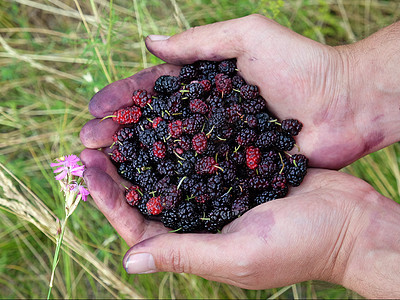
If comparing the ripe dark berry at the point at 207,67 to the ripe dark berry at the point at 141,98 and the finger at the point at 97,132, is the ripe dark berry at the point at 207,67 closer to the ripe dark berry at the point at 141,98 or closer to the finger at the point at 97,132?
the ripe dark berry at the point at 141,98

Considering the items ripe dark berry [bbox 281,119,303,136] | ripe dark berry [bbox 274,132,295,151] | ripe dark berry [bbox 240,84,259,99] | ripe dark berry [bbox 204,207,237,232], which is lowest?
ripe dark berry [bbox 204,207,237,232]

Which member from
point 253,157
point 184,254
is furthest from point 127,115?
point 184,254

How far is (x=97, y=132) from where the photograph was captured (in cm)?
266

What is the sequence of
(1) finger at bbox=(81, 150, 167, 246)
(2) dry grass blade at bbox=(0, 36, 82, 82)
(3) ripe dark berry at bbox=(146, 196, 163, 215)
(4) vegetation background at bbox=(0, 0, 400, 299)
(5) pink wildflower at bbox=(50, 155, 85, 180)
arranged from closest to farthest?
(5) pink wildflower at bbox=(50, 155, 85, 180) < (1) finger at bbox=(81, 150, 167, 246) < (3) ripe dark berry at bbox=(146, 196, 163, 215) < (4) vegetation background at bbox=(0, 0, 400, 299) < (2) dry grass blade at bbox=(0, 36, 82, 82)

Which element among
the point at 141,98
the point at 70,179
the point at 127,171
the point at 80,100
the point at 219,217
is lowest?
the point at 219,217

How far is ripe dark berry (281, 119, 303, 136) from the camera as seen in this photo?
2676mm

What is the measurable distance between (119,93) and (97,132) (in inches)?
12.9

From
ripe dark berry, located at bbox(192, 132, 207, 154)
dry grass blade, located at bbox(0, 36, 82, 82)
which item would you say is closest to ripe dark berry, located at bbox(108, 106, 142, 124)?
ripe dark berry, located at bbox(192, 132, 207, 154)

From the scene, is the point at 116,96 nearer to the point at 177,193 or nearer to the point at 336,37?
the point at 177,193

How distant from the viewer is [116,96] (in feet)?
8.80

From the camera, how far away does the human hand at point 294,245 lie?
2100mm

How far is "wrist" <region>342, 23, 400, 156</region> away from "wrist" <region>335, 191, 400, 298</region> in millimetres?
690

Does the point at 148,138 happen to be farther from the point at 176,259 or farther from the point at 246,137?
the point at 176,259

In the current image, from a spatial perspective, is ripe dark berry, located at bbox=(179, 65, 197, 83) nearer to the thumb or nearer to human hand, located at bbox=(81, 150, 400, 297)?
human hand, located at bbox=(81, 150, 400, 297)
